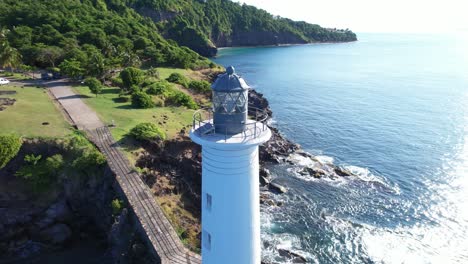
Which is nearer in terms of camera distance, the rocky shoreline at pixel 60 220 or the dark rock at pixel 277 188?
the rocky shoreline at pixel 60 220

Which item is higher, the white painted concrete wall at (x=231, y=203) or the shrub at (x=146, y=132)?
the white painted concrete wall at (x=231, y=203)

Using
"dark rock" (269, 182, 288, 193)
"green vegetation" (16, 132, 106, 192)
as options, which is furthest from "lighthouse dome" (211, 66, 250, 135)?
"dark rock" (269, 182, 288, 193)

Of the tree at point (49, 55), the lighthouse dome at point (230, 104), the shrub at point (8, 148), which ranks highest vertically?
the lighthouse dome at point (230, 104)

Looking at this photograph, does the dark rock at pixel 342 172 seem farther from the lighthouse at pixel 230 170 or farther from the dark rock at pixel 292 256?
the lighthouse at pixel 230 170

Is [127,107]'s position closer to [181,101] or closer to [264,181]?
[181,101]

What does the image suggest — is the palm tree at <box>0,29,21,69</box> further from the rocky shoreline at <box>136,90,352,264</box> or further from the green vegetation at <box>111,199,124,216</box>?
the green vegetation at <box>111,199,124,216</box>

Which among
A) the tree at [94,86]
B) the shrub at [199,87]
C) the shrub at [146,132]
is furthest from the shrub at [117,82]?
the shrub at [146,132]

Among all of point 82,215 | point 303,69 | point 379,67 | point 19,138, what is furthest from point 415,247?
point 379,67

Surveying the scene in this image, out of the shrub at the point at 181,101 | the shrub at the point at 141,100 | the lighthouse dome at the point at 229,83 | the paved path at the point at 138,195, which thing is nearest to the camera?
the lighthouse dome at the point at 229,83
